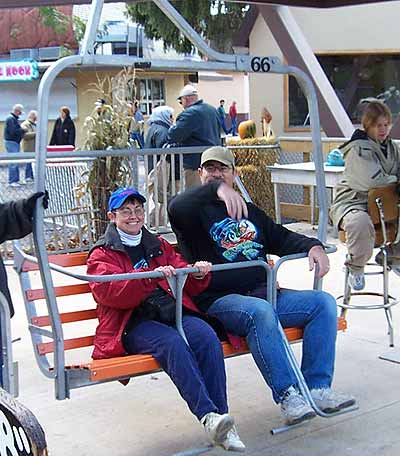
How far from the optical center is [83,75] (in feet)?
92.3

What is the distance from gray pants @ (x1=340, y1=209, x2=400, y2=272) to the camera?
16.9 feet

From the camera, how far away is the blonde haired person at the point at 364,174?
5191 mm

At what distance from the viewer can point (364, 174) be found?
5262 mm

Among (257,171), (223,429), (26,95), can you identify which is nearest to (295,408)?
(223,429)

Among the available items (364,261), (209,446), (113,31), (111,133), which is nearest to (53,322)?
(209,446)

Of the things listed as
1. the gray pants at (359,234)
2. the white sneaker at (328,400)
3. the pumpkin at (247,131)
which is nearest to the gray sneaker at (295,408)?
the white sneaker at (328,400)

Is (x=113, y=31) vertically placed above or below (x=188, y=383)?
above

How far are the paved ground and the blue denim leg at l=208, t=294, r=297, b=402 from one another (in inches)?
14.4

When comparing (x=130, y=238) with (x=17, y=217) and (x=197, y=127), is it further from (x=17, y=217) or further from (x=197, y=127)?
(x=197, y=127)

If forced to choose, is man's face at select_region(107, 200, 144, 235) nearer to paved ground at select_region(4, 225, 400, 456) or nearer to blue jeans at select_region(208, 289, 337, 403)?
blue jeans at select_region(208, 289, 337, 403)

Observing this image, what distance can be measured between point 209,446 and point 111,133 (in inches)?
212

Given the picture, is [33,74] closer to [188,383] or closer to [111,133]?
[111,133]

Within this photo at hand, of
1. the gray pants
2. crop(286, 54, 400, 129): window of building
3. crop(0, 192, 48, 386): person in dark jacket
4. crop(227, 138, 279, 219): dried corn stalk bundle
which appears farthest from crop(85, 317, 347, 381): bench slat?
crop(286, 54, 400, 129): window of building

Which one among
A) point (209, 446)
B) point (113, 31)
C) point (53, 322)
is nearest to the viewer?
point (53, 322)
